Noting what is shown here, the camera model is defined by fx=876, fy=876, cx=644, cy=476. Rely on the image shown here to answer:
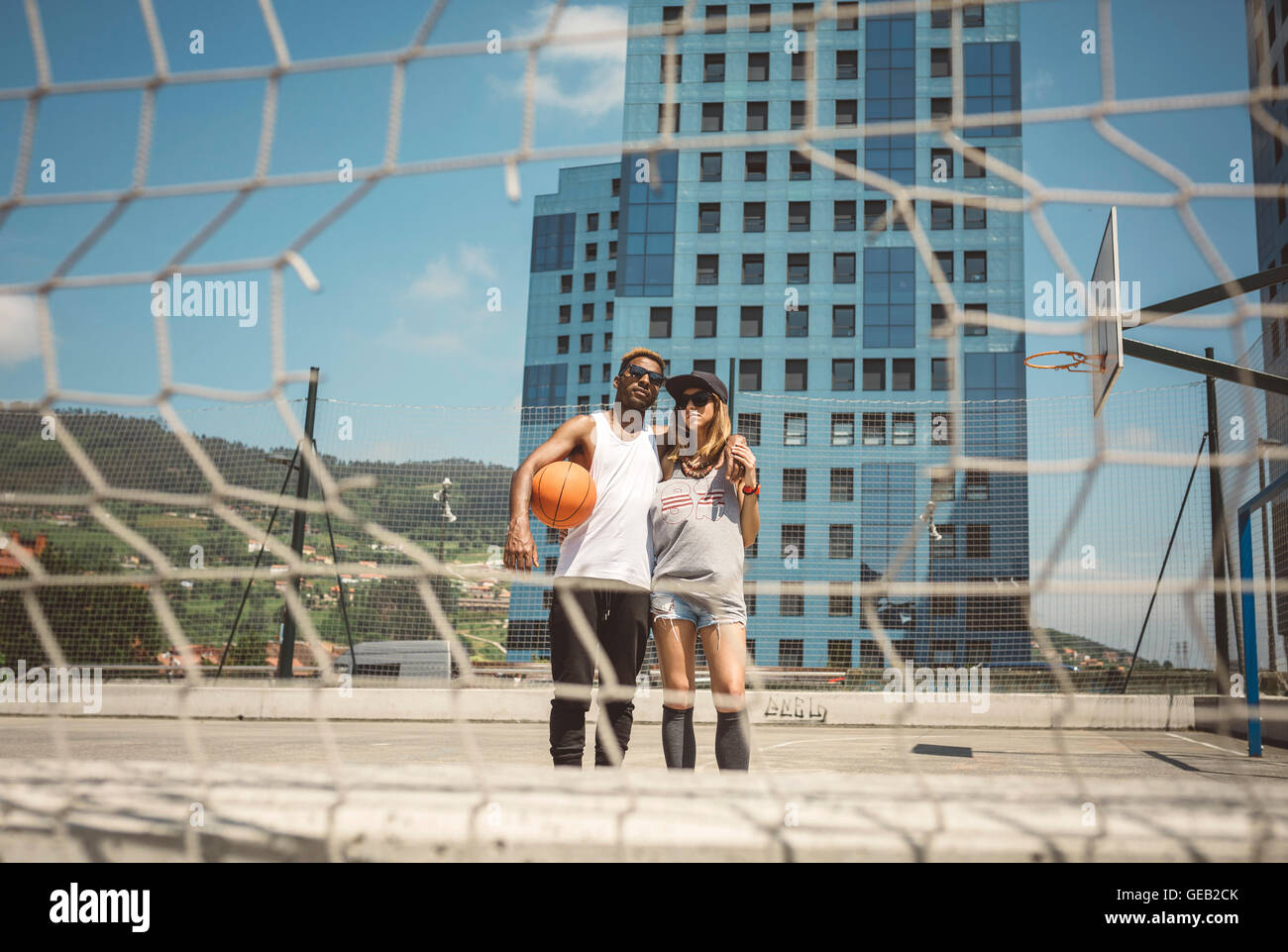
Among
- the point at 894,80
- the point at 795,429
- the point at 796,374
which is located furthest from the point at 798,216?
the point at 795,429

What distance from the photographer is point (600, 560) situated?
7.40 ft

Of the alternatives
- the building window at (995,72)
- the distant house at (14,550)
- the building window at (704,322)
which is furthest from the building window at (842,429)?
the building window at (995,72)

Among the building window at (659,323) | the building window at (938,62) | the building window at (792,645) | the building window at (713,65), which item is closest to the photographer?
the building window at (792,645)

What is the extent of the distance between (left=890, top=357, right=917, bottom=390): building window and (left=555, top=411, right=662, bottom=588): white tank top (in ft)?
98.9

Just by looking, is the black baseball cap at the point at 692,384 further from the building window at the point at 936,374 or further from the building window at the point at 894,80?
the building window at the point at 894,80

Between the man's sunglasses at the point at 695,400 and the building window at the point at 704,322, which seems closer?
the man's sunglasses at the point at 695,400

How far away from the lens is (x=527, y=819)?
1.10 meters

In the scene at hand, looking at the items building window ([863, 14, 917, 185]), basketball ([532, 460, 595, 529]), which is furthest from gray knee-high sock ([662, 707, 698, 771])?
building window ([863, 14, 917, 185])

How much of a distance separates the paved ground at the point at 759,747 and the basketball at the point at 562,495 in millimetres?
1490

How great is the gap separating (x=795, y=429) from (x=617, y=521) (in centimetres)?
888

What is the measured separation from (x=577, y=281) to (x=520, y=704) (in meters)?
39.1

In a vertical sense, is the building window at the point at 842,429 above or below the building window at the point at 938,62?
below

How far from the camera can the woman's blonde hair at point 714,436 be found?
2.47 meters
